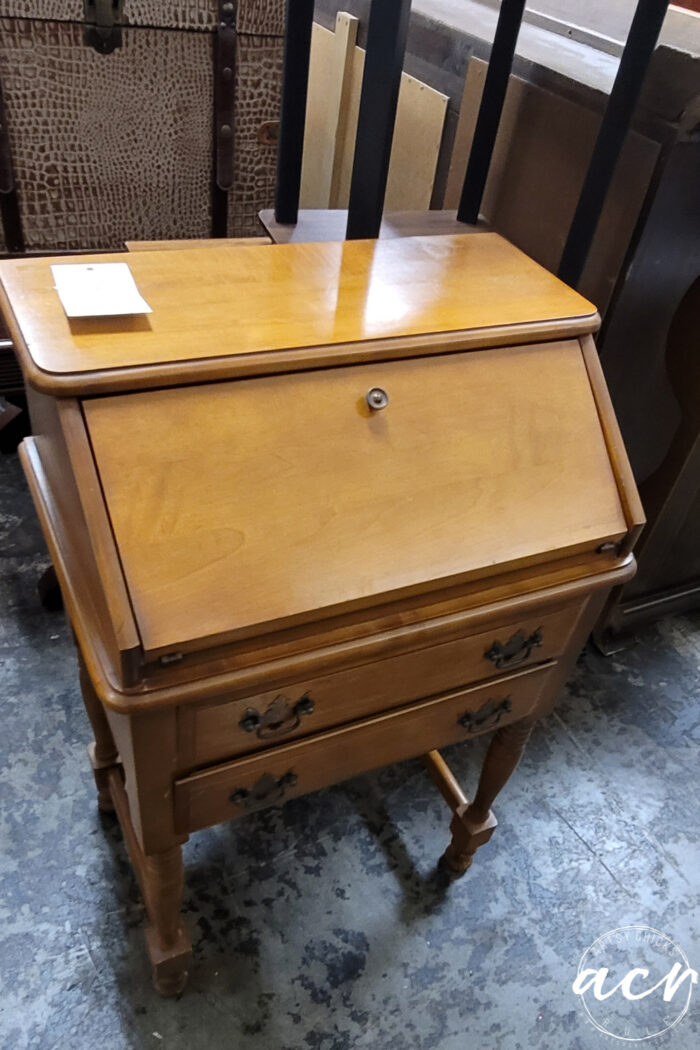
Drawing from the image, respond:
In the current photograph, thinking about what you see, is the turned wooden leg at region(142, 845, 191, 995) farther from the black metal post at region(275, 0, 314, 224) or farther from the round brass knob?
the black metal post at region(275, 0, 314, 224)

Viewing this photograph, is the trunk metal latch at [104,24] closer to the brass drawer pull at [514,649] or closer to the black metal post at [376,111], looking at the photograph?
the black metal post at [376,111]

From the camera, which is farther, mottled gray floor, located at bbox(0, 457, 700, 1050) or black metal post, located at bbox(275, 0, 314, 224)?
mottled gray floor, located at bbox(0, 457, 700, 1050)

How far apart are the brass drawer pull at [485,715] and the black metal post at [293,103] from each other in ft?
2.82

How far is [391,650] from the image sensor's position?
1013mm

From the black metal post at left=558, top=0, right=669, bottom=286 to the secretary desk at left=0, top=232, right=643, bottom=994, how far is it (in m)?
0.13

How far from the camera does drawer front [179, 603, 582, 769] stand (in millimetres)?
960

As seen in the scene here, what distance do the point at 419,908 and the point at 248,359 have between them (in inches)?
45.6

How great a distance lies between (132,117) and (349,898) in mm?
1959

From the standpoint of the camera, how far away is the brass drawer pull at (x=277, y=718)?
38.1 inches

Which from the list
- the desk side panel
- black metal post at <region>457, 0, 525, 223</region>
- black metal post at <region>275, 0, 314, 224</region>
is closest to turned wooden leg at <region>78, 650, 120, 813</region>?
the desk side panel

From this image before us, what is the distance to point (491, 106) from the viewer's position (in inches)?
53.8

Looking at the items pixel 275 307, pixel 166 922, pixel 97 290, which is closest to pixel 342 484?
pixel 275 307

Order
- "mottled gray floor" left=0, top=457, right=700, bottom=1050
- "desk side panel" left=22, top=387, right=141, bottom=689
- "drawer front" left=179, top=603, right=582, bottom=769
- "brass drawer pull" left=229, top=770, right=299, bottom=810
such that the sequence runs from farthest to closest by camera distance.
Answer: "mottled gray floor" left=0, top=457, right=700, bottom=1050
"brass drawer pull" left=229, top=770, right=299, bottom=810
"drawer front" left=179, top=603, right=582, bottom=769
"desk side panel" left=22, top=387, right=141, bottom=689

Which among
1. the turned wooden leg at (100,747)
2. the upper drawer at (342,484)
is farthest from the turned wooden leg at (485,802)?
the turned wooden leg at (100,747)
